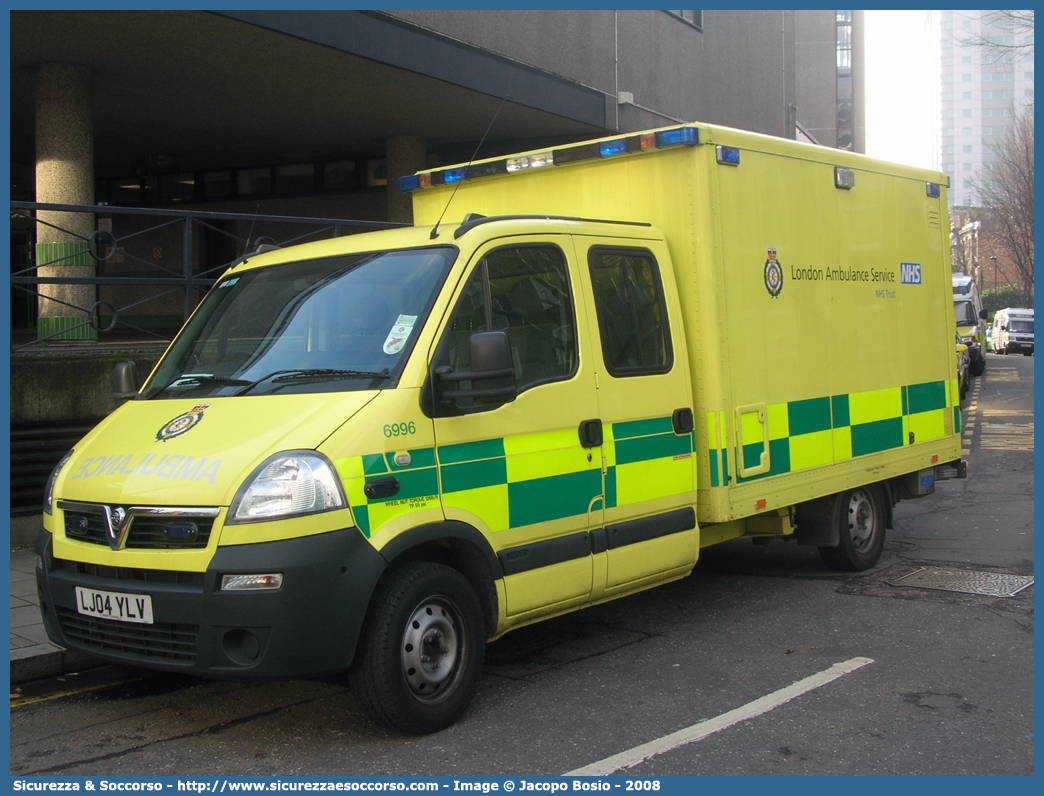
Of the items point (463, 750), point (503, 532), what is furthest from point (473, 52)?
point (463, 750)

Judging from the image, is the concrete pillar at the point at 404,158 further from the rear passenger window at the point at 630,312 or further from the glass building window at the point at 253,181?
the rear passenger window at the point at 630,312

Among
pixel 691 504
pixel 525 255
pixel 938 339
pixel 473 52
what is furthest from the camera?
pixel 473 52

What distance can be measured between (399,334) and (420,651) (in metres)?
1.42

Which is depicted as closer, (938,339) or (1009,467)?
(938,339)

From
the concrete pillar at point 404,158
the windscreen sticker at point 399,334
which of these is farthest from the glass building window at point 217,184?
the windscreen sticker at point 399,334

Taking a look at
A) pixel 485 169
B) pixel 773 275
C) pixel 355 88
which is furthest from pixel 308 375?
pixel 355 88

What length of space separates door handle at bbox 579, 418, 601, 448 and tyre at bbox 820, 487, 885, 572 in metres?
2.83

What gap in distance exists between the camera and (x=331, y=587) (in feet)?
13.8

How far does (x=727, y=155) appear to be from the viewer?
618cm

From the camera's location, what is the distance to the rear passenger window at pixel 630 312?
18.4ft

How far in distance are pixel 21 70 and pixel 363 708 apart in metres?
11.4

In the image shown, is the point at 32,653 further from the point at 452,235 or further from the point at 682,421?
the point at 682,421

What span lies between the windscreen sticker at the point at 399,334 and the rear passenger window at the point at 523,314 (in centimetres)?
17

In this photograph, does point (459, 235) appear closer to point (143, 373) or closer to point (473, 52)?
point (143, 373)
